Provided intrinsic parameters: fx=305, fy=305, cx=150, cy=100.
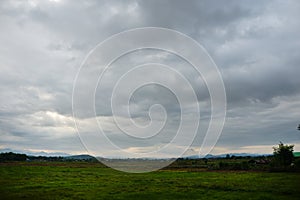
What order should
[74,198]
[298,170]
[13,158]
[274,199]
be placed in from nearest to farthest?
[274,199]
[74,198]
[298,170]
[13,158]

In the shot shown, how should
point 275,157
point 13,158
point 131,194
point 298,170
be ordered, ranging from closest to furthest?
point 131,194 < point 298,170 < point 275,157 < point 13,158

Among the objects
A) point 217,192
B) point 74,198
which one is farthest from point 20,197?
point 217,192

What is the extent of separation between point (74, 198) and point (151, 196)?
548 cm

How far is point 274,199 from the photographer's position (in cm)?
2006

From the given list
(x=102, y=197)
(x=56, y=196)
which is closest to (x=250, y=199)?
(x=102, y=197)

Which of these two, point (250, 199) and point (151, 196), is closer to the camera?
point (250, 199)

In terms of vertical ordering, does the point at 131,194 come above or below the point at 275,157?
below

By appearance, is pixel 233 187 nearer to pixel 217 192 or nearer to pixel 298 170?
pixel 217 192

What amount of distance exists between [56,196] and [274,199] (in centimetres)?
1514

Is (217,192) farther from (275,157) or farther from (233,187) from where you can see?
(275,157)

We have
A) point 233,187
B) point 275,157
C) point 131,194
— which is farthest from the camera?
point 275,157

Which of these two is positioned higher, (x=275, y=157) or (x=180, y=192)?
(x=275, y=157)

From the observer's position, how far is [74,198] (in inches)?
A: 842

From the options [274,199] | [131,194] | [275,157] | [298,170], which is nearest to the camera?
[274,199]
